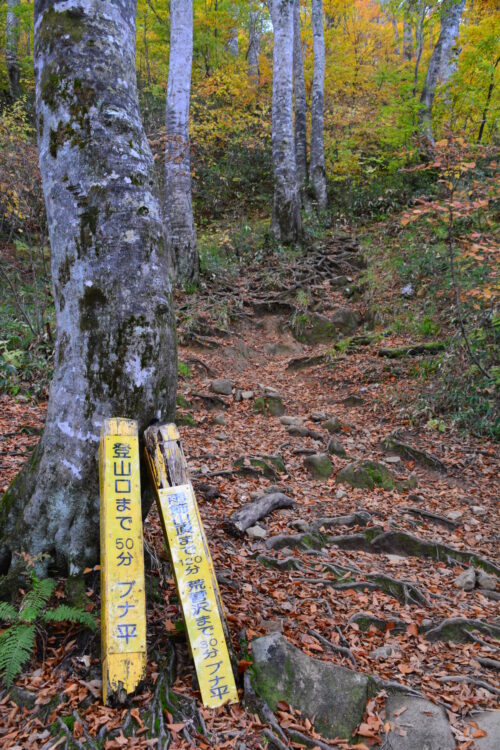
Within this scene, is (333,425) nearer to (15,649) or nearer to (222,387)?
(222,387)

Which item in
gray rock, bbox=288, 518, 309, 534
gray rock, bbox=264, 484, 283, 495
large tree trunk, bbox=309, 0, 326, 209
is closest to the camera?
gray rock, bbox=288, 518, 309, 534

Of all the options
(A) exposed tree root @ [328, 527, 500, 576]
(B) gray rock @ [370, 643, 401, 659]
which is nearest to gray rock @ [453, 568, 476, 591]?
(A) exposed tree root @ [328, 527, 500, 576]

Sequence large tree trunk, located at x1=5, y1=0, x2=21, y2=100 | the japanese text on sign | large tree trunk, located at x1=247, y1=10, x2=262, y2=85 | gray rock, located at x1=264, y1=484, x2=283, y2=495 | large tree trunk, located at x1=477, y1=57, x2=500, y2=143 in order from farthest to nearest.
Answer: large tree trunk, located at x1=247, y1=10, x2=262, y2=85 < large tree trunk, located at x1=5, y1=0, x2=21, y2=100 < large tree trunk, located at x1=477, y1=57, x2=500, y2=143 < gray rock, located at x1=264, y1=484, x2=283, y2=495 < the japanese text on sign

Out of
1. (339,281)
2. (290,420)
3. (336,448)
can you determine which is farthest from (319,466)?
(339,281)

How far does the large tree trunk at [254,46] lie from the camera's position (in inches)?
754

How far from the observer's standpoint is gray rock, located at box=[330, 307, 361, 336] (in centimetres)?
1028

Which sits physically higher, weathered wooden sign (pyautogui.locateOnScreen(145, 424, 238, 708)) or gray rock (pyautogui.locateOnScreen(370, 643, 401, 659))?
weathered wooden sign (pyautogui.locateOnScreen(145, 424, 238, 708))

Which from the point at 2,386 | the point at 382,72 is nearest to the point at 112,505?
the point at 2,386

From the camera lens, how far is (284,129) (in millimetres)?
12422

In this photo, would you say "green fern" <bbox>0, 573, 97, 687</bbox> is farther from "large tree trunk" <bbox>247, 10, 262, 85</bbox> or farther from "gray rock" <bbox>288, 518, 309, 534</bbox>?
"large tree trunk" <bbox>247, 10, 262, 85</bbox>

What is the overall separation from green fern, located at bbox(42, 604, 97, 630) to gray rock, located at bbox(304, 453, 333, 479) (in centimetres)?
367

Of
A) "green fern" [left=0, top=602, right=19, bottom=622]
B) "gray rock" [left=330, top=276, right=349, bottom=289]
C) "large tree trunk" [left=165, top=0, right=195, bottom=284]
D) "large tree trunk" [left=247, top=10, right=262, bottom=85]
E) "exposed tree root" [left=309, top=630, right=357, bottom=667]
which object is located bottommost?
"exposed tree root" [left=309, top=630, right=357, bottom=667]

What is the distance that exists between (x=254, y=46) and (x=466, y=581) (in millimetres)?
22193

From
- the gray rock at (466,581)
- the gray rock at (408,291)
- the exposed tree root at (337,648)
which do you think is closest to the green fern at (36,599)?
the exposed tree root at (337,648)
